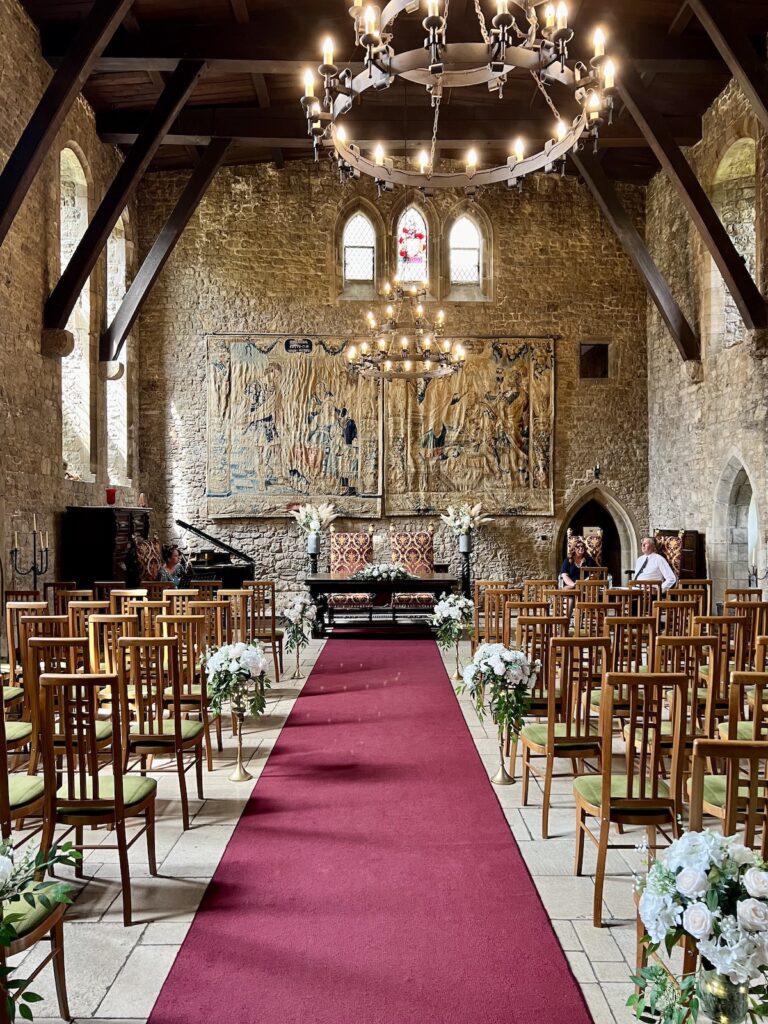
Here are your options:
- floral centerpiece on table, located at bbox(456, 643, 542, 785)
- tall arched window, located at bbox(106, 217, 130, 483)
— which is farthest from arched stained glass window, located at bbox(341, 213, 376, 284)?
floral centerpiece on table, located at bbox(456, 643, 542, 785)

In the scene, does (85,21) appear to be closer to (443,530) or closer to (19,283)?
(19,283)

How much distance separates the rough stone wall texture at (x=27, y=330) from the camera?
7.86 meters

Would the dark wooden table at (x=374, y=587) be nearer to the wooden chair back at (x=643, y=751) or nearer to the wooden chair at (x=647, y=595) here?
the wooden chair at (x=647, y=595)

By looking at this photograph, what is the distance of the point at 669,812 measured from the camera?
301 centimetres

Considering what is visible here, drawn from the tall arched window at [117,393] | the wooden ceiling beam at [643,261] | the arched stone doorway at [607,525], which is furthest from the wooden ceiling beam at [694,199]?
the tall arched window at [117,393]

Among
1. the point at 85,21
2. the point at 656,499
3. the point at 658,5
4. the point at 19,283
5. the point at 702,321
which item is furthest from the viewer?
the point at 656,499

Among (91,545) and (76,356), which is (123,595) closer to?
(91,545)

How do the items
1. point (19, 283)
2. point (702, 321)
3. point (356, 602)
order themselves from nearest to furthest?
point (19, 283)
point (356, 602)
point (702, 321)

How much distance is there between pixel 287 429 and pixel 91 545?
4.28 m

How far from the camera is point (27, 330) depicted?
27.5 ft

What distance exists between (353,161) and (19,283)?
4542mm

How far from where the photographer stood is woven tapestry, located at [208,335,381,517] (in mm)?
12609

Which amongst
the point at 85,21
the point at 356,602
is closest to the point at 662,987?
the point at 356,602

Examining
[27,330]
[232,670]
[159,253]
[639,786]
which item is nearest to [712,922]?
[639,786]
